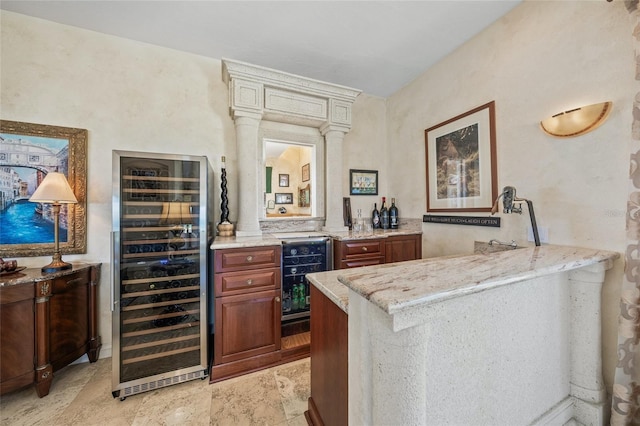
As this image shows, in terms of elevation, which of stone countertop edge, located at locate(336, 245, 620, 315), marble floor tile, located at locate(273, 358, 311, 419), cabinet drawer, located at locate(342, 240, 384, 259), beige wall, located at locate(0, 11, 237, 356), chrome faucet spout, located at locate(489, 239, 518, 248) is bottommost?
marble floor tile, located at locate(273, 358, 311, 419)

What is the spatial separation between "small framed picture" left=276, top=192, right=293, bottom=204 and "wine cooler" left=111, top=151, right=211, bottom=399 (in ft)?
3.24

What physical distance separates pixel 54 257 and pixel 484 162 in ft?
11.9

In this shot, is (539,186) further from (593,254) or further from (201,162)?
(201,162)

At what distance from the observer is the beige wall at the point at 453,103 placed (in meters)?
1.35

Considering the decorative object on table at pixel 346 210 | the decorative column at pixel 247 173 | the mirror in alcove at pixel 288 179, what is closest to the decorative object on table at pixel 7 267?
the decorative column at pixel 247 173

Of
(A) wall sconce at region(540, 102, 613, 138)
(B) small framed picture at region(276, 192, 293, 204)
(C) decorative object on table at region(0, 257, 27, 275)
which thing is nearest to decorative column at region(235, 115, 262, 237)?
(B) small framed picture at region(276, 192, 293, 204)

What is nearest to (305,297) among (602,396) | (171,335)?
(171,335)

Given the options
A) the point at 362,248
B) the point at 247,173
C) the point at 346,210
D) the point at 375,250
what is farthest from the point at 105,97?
the point at 375,250

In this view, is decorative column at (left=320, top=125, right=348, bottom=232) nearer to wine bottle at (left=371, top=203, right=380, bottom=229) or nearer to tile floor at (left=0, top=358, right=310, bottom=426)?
wine bottle at (left=371, top=203, right=380, bottom=229)

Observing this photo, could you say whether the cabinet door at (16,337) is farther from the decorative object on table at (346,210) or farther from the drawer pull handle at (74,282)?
the decorative object on table at (346,210)

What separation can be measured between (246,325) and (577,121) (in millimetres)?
2748

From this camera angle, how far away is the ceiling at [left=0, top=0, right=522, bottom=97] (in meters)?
1.81

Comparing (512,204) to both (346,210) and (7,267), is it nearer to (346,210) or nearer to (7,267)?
(346,210)

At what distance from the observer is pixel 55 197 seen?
170cm
